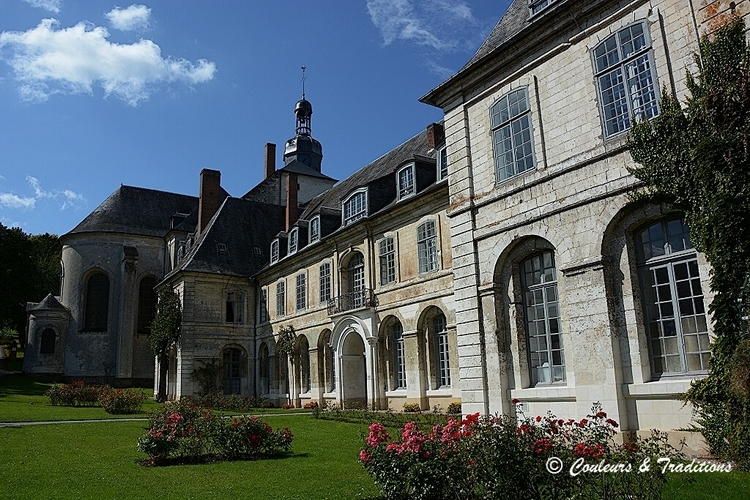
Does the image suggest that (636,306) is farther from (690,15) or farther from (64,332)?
(64,332)

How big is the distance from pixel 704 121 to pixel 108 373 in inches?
1419

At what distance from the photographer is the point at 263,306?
30.5 m

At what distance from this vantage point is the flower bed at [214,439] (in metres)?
10.5

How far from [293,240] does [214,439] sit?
18005mm

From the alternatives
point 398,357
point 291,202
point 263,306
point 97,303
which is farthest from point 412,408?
point 97,303

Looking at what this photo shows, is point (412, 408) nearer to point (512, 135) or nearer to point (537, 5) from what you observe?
point (512, 135)

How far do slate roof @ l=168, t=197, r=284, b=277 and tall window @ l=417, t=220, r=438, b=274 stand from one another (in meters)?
13.5

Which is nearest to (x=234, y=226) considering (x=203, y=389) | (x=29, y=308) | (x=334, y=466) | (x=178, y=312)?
(x=178, y=312)

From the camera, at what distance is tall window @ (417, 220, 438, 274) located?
19.2 m

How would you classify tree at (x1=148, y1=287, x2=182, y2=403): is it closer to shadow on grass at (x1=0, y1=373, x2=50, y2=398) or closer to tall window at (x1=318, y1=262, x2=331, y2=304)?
shadow on grass at (x1=0, y1=373, x2=50, y2=398)

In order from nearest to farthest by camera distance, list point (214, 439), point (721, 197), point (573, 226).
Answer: point (721, 197), point (573, 226), point (214, 439)

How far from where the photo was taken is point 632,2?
32.5 ft

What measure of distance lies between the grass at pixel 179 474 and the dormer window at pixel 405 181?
9.22 meters

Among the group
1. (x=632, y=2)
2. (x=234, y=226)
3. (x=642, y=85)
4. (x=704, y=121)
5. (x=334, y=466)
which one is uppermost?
(x=234, y=226)
